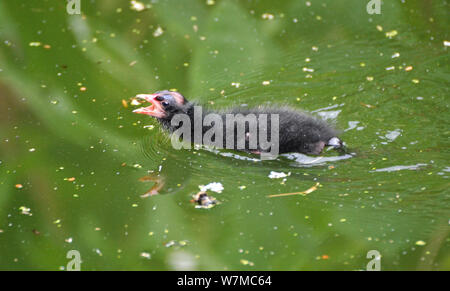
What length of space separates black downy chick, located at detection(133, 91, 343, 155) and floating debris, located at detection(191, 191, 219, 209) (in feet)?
2.32

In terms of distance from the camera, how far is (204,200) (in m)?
4.50

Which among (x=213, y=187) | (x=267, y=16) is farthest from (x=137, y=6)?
(x=213, y=187)

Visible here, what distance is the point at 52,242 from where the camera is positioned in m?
4.25

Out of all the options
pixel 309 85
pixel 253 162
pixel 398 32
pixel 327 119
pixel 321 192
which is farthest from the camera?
pixel 398 32

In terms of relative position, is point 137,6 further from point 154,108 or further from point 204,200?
point 204,200

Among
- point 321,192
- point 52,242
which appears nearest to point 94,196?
point 52,242

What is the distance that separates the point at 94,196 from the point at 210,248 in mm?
962

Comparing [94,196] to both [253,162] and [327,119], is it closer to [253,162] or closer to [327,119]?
[253,162]

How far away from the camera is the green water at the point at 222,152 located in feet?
13.6

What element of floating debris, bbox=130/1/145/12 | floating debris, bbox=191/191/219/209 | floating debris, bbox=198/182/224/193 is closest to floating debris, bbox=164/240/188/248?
floating debris, bbox=191/191/219/209

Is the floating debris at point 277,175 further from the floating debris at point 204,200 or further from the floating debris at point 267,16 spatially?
Result: the floating debris at point 267,16

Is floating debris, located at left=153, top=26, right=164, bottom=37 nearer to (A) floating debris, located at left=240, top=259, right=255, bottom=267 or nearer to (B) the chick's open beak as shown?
(B) the chick's open beak
